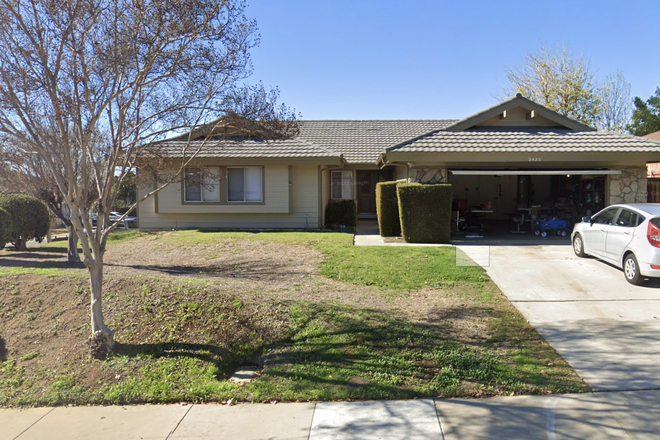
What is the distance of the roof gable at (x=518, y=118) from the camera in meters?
15.6

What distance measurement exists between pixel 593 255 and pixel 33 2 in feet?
35.8

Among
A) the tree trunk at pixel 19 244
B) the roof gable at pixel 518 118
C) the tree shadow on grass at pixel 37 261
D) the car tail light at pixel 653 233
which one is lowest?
the tree shadow on grass at pixel 37 261

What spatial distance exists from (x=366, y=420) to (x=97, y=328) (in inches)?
135

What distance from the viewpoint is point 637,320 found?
704 cm

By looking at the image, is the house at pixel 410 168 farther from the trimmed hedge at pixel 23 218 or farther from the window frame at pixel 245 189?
the trimmed hedge at pixel 23 218

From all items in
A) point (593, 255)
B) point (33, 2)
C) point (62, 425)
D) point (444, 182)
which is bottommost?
point (62, 425)

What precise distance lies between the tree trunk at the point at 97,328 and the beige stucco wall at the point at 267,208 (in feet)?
38.7

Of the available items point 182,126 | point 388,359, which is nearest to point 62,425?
point 388,359

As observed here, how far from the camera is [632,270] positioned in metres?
8.96

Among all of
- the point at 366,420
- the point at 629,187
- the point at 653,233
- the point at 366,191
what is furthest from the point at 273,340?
the point at 366,191

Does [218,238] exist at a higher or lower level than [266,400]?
higher

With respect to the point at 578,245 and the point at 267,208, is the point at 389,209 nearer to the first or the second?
the point at 267,208

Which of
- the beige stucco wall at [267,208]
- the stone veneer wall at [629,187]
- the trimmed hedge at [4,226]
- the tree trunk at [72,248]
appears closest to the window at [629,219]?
the stone veneer wall at [629,187]

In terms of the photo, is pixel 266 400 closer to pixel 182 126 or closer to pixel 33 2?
pixel 182 126
